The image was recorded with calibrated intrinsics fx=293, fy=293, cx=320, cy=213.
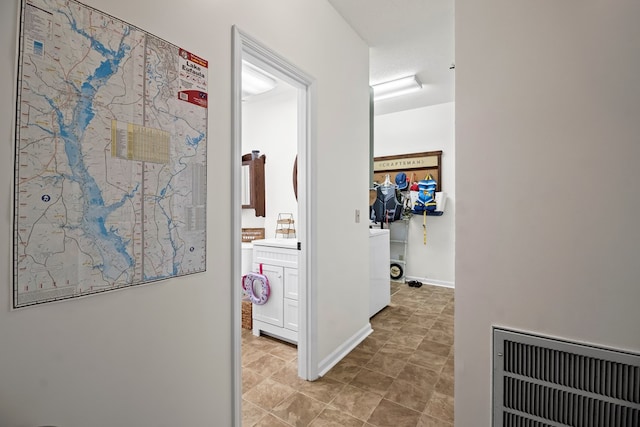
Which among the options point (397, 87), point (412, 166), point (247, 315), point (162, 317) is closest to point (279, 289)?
point (247, 315)

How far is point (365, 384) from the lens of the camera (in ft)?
6.89

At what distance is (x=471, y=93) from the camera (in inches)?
45.0

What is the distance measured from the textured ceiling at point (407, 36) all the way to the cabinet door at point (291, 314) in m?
2.54

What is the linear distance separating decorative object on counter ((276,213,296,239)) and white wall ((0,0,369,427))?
1159 mm

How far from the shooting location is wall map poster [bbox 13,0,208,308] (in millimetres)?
889

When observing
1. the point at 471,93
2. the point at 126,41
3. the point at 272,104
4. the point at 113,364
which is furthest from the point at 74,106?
the point at 272,104

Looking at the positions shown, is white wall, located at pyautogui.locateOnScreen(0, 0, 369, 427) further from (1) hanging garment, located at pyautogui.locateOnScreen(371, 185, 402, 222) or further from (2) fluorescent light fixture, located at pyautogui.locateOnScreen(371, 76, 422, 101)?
(1) hanging garment, located at pyautogui.locateOnScreen(371, 185, 402, 222)

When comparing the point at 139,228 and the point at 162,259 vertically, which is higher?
the point at 139,228

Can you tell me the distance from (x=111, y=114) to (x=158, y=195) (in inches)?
13.0

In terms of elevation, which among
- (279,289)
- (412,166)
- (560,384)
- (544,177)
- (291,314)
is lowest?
(291,314)

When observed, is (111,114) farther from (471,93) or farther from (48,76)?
(471,93)

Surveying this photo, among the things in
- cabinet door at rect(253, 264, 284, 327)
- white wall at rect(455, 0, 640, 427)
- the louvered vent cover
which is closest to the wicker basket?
cabinet door at rect(253, 264, 284, 327)

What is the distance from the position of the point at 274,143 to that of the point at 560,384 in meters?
3.27

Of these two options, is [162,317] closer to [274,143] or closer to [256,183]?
[256,183]
